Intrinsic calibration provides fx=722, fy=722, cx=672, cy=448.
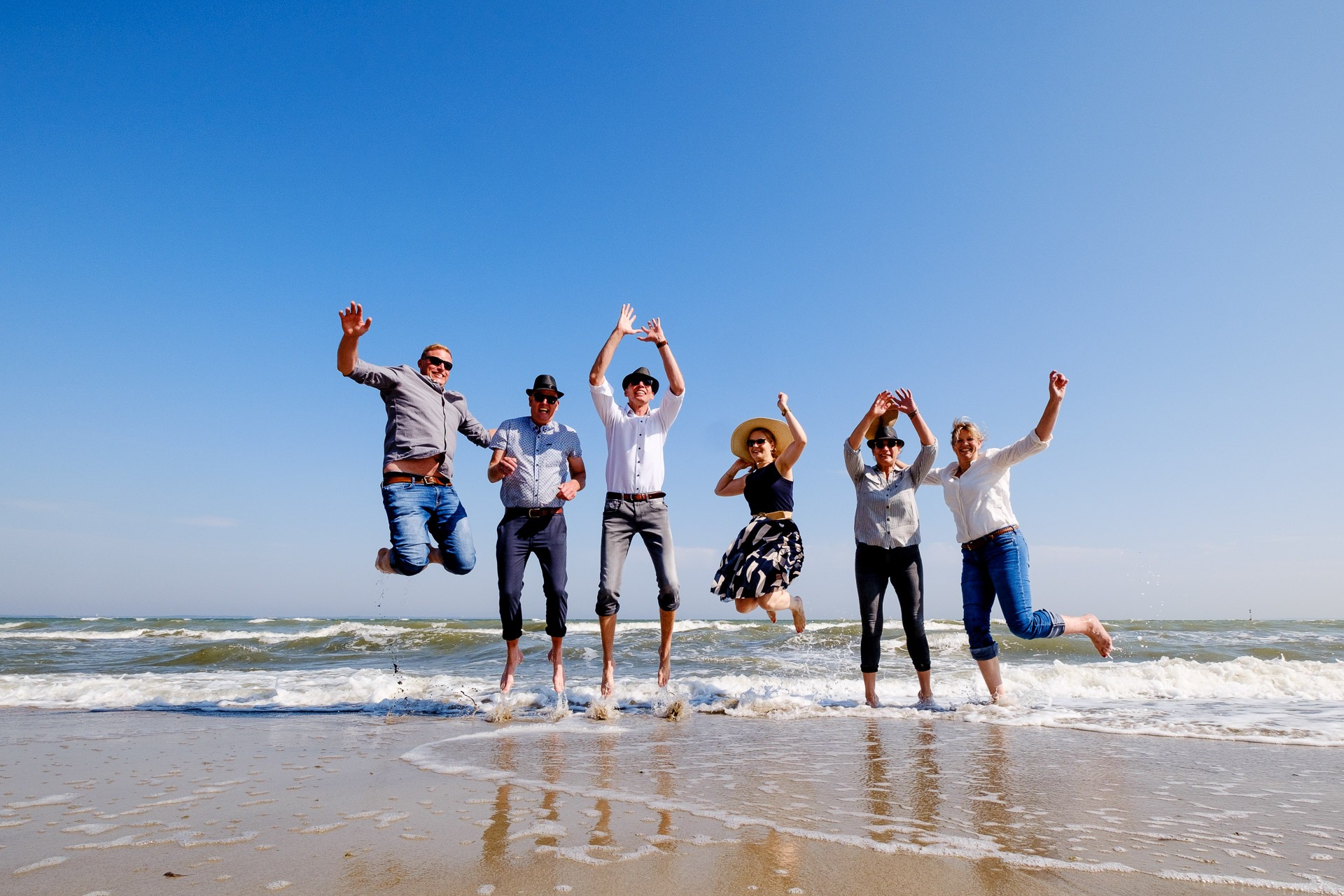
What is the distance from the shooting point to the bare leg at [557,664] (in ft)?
19.9

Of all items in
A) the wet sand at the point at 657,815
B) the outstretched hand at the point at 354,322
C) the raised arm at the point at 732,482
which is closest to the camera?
the wet sand at the point at 657,815

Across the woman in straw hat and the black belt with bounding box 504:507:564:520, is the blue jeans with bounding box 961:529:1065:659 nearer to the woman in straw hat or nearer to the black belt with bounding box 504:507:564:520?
the woman in straw hat

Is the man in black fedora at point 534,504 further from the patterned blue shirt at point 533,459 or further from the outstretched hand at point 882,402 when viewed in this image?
the outstretched hand at point 882,402

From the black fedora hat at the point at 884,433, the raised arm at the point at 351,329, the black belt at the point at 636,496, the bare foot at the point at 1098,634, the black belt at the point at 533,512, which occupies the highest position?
the raised arm at the point at 351,329

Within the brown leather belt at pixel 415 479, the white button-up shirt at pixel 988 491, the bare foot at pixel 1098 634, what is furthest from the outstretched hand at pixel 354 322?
the bare foot at pixel 1098 634

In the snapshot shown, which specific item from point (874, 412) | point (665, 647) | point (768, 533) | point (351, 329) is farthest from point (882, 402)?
point (351, 329)

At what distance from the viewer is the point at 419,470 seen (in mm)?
5773

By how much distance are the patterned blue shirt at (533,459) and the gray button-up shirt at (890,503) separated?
2.49m

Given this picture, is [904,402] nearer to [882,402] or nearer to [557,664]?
[882,402]

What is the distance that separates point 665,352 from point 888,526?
7.74 ft

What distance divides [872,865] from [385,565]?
4.58m

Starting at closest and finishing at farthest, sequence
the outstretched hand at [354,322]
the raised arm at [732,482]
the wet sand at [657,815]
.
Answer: the wet sand at [657,815] < the outstretched hand at [354,322] < the raised arm at [732,482]

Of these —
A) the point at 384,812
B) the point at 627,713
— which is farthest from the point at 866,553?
the point at 384,812

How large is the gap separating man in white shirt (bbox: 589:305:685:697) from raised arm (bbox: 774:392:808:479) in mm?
888
